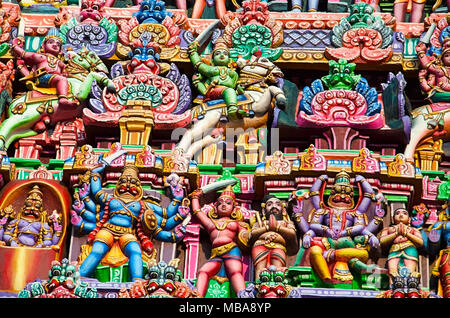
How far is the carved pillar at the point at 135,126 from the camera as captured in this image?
2017 cm

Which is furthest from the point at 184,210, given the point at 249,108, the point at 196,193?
the point at 249,108

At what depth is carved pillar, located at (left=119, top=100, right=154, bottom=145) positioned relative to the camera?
20172 mm

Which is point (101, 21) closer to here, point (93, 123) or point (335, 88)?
point (93, 123)

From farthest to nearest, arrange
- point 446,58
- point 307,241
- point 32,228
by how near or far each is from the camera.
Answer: point 446,58, point 32,228, point 307,241

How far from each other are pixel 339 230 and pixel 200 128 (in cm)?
263

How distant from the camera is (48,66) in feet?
68.8

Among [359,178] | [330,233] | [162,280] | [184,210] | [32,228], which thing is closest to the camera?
[162,280]

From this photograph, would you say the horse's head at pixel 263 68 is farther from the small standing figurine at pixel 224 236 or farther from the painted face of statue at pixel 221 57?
the small standing figurine at pixel 224 236

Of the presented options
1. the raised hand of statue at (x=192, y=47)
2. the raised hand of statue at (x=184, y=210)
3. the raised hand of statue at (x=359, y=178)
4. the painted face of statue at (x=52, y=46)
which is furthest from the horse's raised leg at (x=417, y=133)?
the painted face of statue at (x=52, y=46)

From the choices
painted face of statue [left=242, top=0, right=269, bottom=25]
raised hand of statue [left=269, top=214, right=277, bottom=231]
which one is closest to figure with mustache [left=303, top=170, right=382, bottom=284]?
raised hand of statue [left=269, top=214, right=277, bottom=231]

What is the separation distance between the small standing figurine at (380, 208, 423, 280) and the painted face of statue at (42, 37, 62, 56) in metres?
5.47

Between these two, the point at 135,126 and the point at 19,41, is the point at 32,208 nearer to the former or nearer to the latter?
the point at 135,126

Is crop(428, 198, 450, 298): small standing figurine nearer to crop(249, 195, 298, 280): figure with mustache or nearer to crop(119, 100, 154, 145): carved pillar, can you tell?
crop(249, 195, 298, 280): figure with mustache
